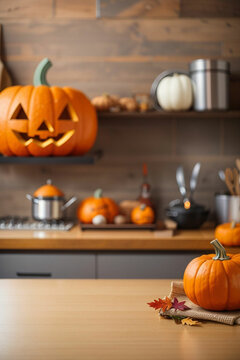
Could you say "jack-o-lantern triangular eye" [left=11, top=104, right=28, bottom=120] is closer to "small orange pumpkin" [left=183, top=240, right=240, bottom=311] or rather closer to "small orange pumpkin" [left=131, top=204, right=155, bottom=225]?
"small orange pumpkin" [left=131, top=204, right=155, bottom=225]

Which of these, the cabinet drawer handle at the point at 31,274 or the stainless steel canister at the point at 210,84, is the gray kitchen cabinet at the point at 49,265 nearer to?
the cabinet drawer handle at the point at 31,274

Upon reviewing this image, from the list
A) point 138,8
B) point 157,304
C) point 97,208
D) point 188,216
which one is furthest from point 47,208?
point 157,304

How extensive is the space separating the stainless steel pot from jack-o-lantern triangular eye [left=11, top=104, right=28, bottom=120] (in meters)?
0.49

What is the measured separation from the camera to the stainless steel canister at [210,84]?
2.87 metres

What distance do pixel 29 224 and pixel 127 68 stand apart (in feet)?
3.75

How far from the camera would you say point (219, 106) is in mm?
2891

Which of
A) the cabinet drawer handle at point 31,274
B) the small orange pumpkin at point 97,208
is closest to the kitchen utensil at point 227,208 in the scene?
the small orange pumpkin at point 97,208

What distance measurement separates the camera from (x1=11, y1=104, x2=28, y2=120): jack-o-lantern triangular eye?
261 cm

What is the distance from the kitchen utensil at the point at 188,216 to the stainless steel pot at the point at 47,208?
640 mm

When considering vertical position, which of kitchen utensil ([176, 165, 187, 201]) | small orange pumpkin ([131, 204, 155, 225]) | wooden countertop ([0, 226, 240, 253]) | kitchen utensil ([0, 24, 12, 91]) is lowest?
wooden countertop ([0, 226, 240, 253])

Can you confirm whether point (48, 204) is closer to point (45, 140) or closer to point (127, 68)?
point (45, 140)

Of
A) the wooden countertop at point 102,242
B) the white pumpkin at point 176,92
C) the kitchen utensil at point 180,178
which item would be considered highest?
the white pumpkin at point 176,92

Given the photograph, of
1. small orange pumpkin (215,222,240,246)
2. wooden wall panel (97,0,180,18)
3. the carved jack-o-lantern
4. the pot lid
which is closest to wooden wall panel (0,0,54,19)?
wooden wall panel (97,0,180,18)

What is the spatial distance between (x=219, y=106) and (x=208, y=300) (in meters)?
1.84
